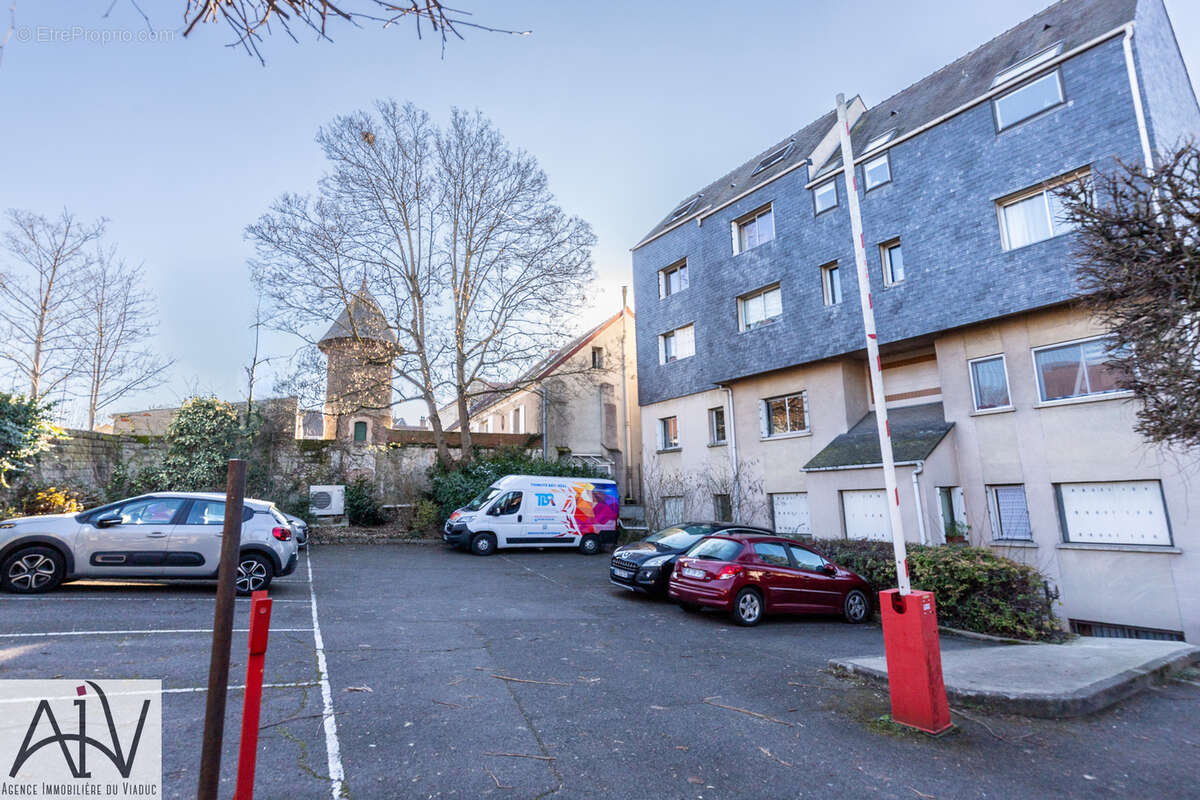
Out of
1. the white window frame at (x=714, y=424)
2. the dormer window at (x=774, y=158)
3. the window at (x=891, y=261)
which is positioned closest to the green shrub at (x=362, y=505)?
the white window frame at (x=714, y=424)

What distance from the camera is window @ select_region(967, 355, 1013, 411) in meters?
15.0

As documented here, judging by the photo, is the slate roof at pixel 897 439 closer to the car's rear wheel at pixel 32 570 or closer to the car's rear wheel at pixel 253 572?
the car's rear wheel at pixel 253 572

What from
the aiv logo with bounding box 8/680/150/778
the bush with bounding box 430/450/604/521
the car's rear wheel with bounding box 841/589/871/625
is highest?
the bush with bounding box 430/450/604/521

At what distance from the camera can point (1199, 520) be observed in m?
11.8

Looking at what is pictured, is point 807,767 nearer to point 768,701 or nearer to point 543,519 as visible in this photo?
point 768,701

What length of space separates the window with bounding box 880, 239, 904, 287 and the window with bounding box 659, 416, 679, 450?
388 inches

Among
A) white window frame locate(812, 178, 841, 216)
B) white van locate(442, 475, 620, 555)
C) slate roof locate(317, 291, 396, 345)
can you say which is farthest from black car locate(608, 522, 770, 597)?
slate roof locate(317, 291, 396, 345)

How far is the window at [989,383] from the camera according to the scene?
49.2 feet

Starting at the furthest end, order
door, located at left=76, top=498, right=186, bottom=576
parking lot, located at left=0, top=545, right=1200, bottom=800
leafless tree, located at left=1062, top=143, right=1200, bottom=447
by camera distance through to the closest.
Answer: door, located at left=76, top=498, right=186, bottom=576 → leafless tree, located at left=1062, top=143, right=1200, bottom=447 → parking lot, located at left=0, top=545, right=1200, bottom=800

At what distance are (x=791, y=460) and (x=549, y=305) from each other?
465 inches

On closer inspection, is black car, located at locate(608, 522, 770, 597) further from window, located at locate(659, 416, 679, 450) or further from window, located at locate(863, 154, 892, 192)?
window, located at locate(863, 154, 892, 192)

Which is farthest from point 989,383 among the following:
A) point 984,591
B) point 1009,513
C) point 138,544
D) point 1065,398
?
point 138,544

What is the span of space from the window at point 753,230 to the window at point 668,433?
711cm

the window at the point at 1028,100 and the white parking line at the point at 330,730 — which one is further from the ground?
the window at the point at 1028,100
